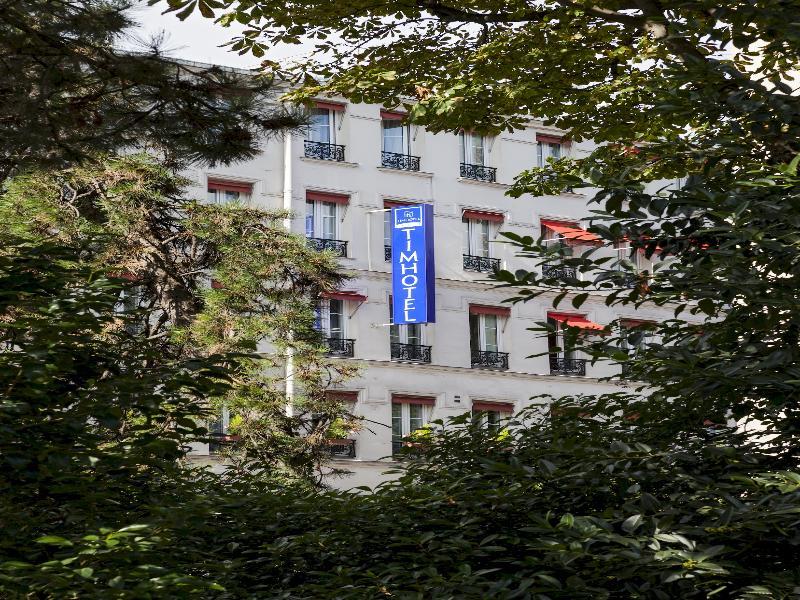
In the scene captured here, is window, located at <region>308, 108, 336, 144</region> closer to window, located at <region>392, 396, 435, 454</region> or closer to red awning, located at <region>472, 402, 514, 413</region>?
window, located at <region>392, 396, 435, 454</region>

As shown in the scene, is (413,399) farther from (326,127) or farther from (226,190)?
(326,127)

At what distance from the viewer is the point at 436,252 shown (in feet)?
131

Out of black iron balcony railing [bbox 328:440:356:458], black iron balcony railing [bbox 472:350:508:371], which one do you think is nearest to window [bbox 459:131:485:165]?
black iron balcony railing [bbox 472:350:508:371]

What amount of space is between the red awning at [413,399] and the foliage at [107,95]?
92.3 feet

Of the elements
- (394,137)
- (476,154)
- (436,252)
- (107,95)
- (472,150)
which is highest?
(394,137)

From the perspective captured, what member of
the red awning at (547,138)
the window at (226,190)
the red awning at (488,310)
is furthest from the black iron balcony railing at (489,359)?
the window at (226,190)

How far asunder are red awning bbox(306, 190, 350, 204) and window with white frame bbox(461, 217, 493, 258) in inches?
173

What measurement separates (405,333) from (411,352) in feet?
2.12

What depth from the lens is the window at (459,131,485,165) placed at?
41531mm

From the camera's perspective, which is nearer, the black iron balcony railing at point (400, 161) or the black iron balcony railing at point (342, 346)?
the black iron balcony railing at point (342, 346)

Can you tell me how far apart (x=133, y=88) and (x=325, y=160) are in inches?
1122

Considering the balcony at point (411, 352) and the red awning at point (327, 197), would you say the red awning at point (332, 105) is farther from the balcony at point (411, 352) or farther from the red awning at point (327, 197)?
the balcony at point (411, 352)

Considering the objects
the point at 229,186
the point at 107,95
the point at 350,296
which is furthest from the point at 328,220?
the point at 107,95

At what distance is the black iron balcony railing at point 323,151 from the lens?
3831 cm
